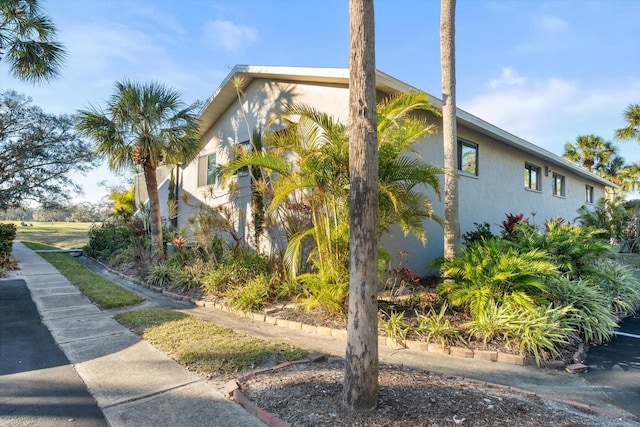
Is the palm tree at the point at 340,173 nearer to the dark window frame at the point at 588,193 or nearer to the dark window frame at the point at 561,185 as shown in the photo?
the dark window frame at the point at 561,185

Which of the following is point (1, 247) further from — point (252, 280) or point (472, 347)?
point (472, 347)

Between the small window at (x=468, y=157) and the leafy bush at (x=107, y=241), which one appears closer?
the small window at (x=468, y=157)

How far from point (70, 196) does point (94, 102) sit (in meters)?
15.0

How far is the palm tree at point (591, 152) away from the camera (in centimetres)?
2517

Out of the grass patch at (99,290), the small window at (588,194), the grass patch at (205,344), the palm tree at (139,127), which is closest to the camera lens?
the grass patch at (205,344)

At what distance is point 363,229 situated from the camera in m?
2.95

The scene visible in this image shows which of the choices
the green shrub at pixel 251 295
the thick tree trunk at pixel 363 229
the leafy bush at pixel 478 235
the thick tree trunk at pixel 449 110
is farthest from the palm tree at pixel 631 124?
the thick tree trunk at pixel 363 229

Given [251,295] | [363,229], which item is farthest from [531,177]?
[363,229]

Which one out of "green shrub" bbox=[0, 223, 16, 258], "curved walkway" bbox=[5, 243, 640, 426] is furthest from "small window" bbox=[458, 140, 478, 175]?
"green shrub" bbox=[0, 223, 16, 258]

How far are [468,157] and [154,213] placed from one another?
10.2 meters

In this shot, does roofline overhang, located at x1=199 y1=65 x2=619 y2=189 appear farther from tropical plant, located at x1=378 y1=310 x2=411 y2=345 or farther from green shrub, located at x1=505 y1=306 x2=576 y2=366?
green shrub, located at x1=505 y1=306 x2=576 y2=366

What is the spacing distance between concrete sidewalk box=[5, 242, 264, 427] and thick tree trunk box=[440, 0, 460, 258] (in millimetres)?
5408

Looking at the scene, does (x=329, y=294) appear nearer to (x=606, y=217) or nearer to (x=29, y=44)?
(x=29, y=44)

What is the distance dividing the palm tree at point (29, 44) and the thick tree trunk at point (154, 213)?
11.9 feet
